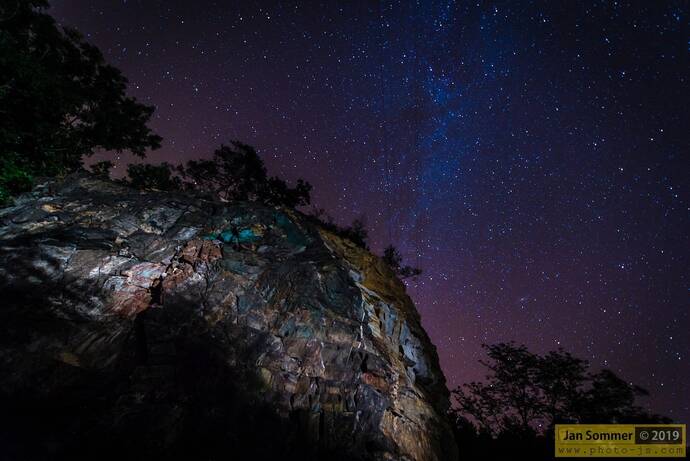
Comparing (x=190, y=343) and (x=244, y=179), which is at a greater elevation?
(x=244, y=179)

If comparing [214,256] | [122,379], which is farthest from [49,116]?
[122,379]

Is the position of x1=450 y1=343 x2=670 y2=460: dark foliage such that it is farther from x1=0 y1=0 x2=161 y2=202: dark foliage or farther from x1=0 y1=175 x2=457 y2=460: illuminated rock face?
x1=0 y1=0 x2=161 y2=202: dark foliage

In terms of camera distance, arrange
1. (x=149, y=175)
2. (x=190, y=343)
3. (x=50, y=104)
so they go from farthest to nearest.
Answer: (x=149, y=175) → (x=50, y=104) → (x=190, y=343)

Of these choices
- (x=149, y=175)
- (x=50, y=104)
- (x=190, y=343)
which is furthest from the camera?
(x=149, y=175)

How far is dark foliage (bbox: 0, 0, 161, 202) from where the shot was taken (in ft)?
34.4

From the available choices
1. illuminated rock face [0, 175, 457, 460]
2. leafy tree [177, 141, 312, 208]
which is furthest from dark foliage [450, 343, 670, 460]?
leafy tree [177, 141, 312, 208]

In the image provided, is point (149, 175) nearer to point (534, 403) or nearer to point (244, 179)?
point (244, 179)

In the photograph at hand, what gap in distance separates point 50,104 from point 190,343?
39.9ft

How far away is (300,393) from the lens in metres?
7.84

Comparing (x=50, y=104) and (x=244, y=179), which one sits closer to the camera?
(x=50, y=104)

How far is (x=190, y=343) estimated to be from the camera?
7902 mm

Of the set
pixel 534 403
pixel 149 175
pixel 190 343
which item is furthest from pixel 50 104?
pixel 534 403

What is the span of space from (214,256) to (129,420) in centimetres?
502

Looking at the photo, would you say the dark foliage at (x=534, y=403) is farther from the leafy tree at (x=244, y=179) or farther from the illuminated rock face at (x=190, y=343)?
the leafy tree at (x=244, y=179)
